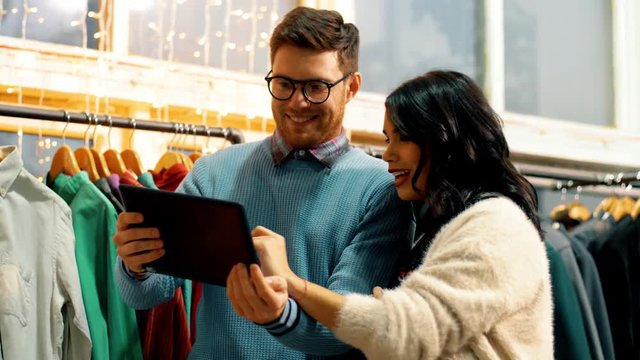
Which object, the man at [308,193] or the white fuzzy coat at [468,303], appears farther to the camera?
the man at [308,193]

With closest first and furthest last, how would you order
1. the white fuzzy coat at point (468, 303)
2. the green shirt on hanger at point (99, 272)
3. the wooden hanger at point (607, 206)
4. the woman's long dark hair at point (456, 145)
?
the white fuzzy coat at point (468, 303) → the woman's long dark hair at point (456, 145) → the green shirt on hanger at point (99, 272) → the wooden hanger at point (607, 206)

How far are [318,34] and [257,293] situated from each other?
568 millimetres

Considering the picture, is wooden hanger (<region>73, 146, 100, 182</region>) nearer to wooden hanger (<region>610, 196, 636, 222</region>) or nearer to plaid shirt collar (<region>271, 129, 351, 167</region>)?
plaid shirt collar (<region>271, 129, 351, 167</region>)

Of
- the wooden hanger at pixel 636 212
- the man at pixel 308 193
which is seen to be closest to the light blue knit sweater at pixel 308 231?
the man at pixel 308 193

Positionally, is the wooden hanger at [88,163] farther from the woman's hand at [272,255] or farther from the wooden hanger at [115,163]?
the woman's hand at [272,255]

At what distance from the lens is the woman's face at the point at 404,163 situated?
1582mm

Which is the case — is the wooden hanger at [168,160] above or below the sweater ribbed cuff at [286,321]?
above

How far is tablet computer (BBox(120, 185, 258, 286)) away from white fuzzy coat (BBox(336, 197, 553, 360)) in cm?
21

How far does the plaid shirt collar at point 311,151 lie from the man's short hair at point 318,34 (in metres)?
0.15

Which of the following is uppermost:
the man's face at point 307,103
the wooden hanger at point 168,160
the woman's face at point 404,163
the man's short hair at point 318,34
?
the man's short hair at point 318,34

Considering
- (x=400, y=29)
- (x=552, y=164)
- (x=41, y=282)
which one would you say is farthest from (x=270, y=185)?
(x=552, y=164)

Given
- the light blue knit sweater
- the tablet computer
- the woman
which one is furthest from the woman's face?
the tablet computer

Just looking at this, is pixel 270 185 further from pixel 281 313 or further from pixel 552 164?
pixel 552 164

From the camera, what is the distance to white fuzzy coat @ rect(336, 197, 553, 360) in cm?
139
